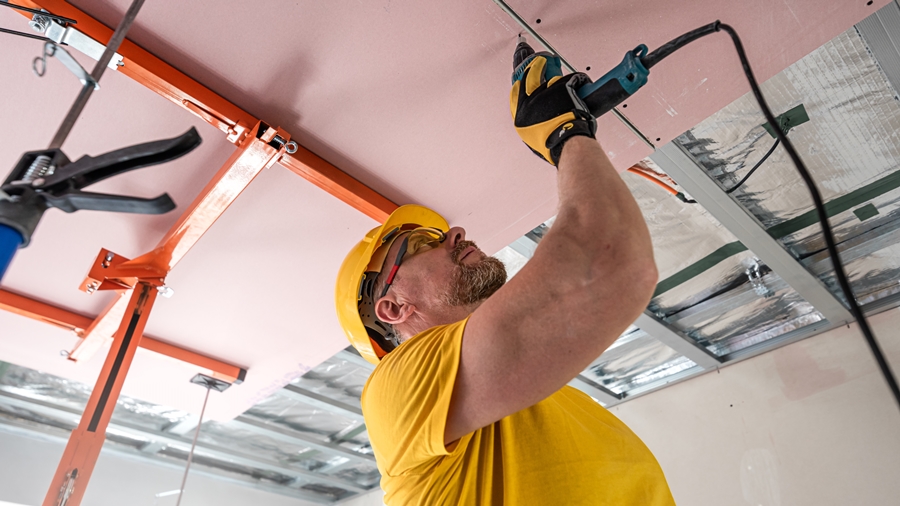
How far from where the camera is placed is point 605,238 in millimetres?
741

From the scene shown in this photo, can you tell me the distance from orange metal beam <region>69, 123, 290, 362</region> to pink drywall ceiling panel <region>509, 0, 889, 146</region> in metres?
0.69

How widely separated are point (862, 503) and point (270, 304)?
245 cm

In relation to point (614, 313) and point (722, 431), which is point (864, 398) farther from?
point (614, 313)

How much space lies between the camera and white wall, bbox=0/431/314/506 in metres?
3.61

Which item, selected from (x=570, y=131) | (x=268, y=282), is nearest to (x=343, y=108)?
(x=570, y=131)

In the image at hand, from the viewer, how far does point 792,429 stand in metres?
2.46

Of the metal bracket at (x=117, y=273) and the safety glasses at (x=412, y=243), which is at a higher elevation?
the metal bracket at (x=117, y=273)

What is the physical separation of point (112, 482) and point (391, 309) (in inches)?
148

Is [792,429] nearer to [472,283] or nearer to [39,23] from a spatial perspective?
[472,283]

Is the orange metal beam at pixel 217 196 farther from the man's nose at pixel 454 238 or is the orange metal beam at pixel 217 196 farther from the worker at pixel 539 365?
the worker at pixel 539 365

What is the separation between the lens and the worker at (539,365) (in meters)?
0.74

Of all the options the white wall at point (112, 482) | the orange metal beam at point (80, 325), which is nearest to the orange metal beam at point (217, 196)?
the orange metal beam at point (80, 325)

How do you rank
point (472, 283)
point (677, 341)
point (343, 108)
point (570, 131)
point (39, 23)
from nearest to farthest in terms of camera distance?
point (570, 131) → point (39, 23) → point (472, 283) → point (343, 108) → point (677, 341)

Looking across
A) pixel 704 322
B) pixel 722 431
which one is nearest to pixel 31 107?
pixel 704 322
